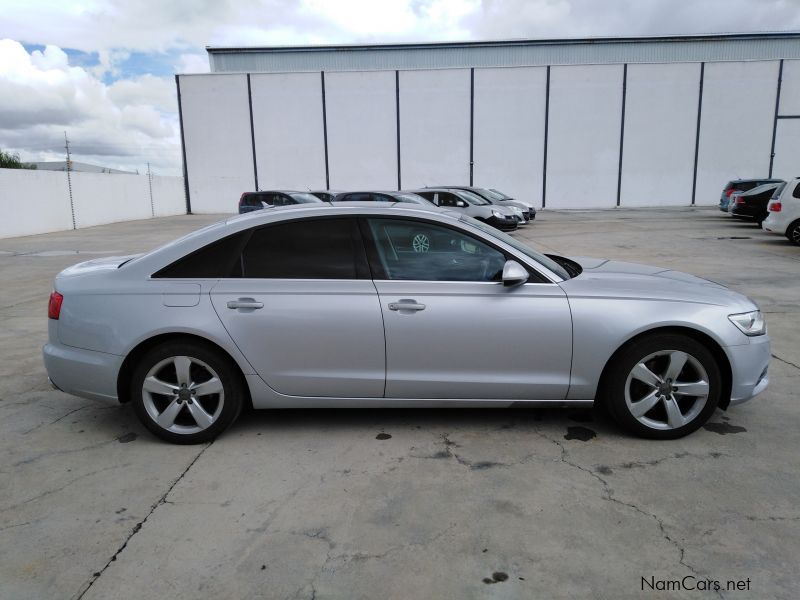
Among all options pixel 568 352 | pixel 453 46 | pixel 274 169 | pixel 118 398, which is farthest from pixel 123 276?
pixel 453 46

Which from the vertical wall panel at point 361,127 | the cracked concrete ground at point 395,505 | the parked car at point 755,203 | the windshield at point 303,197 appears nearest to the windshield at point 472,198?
the windshield at point 303,197

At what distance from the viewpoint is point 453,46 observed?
4050cm

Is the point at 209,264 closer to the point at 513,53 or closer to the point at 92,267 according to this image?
the point at 92,267

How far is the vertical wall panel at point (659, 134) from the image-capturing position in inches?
1362

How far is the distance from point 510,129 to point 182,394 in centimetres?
3420

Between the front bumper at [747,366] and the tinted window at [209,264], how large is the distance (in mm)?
3164

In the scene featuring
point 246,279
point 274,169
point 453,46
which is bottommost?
point 246,279

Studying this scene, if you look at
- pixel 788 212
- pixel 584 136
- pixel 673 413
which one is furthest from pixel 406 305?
pixel 584 136

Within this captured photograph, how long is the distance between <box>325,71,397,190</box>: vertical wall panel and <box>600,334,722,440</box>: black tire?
3282 centimetres

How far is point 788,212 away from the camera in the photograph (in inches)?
547

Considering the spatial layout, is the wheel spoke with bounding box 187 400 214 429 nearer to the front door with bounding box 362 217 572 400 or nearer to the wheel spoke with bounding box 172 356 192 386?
the wheel spoke with bounding box 172 356 192 386

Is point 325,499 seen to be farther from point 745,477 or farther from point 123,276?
point 745,477

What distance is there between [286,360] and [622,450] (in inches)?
85.1

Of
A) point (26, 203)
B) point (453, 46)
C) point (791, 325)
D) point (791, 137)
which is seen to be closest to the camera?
point (791, 325)
